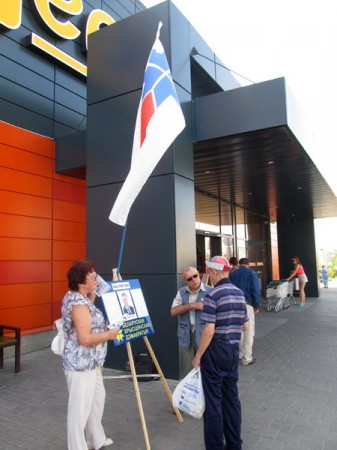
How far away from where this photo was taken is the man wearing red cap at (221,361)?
314 centimetres

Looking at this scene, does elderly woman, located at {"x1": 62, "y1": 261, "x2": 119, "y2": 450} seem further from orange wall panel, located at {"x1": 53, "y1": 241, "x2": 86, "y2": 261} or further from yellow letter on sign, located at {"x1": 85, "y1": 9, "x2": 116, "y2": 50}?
yellow letter on sign, located at {"x1": 85, "y1": 9, "x2": 116, "y2": 50}

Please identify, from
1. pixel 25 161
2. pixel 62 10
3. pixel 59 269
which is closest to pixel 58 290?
pixel 59 269

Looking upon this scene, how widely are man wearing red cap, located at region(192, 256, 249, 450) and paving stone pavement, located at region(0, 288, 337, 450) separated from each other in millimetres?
399

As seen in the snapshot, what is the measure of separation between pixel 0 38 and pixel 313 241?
47.8 ft

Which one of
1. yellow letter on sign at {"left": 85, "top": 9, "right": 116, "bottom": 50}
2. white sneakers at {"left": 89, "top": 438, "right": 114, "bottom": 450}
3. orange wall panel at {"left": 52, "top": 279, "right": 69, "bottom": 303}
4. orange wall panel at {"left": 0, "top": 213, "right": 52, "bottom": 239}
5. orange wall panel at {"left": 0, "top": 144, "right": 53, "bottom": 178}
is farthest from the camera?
yellow letter on sign at {"left": 85, "top": 9, "right": 116, "bottom": 50}

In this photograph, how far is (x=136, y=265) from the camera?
5734 mm

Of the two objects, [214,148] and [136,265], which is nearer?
[136,265]

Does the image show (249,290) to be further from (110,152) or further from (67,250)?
(67,250)

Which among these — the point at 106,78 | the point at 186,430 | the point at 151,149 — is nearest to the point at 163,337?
the point at 186,430

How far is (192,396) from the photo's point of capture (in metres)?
3.22

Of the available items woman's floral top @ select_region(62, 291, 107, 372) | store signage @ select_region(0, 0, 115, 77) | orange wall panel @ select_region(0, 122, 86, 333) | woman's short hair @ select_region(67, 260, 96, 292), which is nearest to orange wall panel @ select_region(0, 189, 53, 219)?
orange wall panel @ select_region(0, 122, 86, 333)

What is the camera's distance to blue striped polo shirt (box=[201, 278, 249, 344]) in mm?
3170

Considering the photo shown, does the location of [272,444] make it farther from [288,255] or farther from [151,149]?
[288,255]

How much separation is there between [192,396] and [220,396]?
0.24 m
